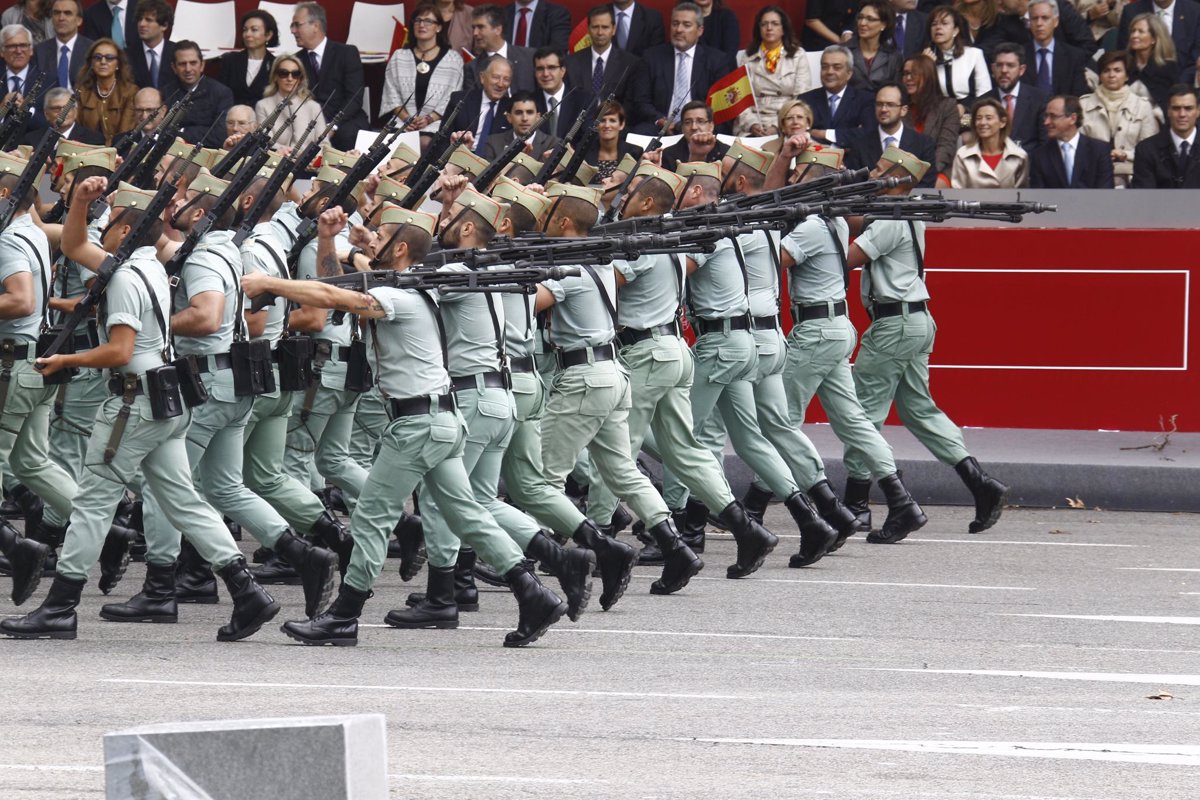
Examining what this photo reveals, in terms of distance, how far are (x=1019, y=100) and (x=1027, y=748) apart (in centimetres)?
996

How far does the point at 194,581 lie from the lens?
10547 millimetres

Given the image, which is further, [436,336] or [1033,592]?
[1033,592]

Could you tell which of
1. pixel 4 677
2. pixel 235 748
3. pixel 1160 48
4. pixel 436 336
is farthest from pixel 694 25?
pixel 235 748

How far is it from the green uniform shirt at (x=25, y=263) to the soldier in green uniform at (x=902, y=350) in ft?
15.4

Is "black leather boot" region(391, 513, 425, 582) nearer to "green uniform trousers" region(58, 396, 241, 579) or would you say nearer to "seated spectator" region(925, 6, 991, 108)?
"green uniform trousers" region(58, 396, 241, 579)

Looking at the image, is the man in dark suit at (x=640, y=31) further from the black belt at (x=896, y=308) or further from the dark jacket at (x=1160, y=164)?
the black belt at (x=896, y=308)

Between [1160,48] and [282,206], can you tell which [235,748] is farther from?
[1160,48]

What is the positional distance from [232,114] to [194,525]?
5810 mm

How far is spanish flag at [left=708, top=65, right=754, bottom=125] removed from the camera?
17.3m

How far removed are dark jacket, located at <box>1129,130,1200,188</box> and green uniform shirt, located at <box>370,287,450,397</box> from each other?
27.5 feet

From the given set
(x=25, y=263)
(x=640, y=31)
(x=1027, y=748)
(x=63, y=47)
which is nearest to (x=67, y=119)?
(x=63, y=47)

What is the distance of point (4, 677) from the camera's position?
332 inches

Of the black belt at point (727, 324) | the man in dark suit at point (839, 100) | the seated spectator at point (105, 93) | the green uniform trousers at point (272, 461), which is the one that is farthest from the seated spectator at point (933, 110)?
the green uniform trousers at point (272, 461)

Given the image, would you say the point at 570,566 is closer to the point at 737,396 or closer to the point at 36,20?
the point at 737,396
